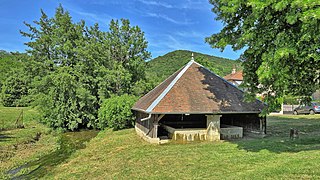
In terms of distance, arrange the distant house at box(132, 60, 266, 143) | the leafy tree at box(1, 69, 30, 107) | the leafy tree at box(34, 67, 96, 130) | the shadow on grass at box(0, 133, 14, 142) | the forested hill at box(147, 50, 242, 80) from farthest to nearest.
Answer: the forested hill at box(147, 50, 242, 80) → the leafy tree at box(1, 69, 30, 107) → the leafy tree at box(34, 67, 96, 130) → the shadow on grass at box(0, 133, 14, 142) → the distant house at box(132, 60, 266, 143)

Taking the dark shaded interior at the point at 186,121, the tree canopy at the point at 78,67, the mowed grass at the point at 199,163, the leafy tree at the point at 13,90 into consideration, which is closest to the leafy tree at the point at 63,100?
the tree canopy at the point at 78,67

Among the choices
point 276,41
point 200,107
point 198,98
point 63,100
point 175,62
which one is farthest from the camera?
point 175,62

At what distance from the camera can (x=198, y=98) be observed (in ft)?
45.6

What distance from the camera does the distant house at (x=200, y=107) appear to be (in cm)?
1312

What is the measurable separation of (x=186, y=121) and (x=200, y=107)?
17.2ft

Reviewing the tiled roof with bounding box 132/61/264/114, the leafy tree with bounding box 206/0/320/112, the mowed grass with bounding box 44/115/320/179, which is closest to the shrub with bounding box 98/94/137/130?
the tiled roof with bounding box 132/61/264/114

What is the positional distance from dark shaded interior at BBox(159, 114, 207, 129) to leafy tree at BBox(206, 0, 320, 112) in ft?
27.4

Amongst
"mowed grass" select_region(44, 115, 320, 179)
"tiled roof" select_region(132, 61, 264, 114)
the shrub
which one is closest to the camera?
"mowed grass" select_region(44, 115, 320, 179)

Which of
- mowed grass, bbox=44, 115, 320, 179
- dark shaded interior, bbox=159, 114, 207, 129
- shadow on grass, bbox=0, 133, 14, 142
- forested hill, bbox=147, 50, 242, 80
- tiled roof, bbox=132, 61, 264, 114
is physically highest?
forested hill, bbox=147, 50, 242, 80

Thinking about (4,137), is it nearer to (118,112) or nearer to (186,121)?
(118,112)

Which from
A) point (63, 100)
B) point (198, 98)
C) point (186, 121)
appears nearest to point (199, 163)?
point (198, 98)

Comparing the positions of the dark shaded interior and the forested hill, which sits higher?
the forested hill

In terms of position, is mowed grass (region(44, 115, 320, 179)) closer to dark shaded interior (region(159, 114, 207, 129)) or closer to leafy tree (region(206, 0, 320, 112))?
leafy tree (region(206, 0, 320, 112))

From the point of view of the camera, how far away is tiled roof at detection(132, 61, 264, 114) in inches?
512
